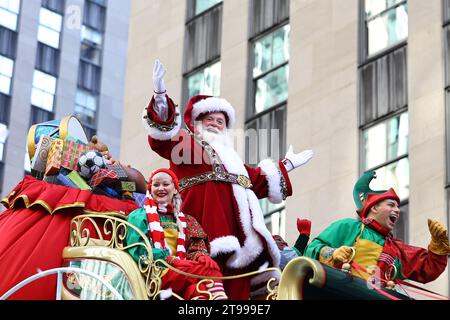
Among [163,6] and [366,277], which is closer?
[366,277]

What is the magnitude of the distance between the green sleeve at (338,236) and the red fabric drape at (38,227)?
1.94m

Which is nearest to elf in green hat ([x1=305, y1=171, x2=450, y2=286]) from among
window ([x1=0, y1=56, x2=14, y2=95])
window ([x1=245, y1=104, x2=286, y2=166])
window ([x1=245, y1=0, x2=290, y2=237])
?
window ([x1=245, y1=104, x2=286, y2=166])

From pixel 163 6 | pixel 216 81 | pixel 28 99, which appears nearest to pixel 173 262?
pixel 216 81

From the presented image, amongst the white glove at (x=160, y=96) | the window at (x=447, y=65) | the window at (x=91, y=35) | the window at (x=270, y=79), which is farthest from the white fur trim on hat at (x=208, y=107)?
the window at (x=91, y=35)

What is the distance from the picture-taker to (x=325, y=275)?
38.5ft

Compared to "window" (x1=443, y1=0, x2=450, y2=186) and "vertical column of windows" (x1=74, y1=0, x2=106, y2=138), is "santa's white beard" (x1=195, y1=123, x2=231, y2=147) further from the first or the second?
"vertical column of windows" (x1=74, y1=0, x2=106, y2=138)

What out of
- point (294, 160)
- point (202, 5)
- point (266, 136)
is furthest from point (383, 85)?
point (294, 160)

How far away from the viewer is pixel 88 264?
44.9 ft

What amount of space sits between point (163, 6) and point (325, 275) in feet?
73.2

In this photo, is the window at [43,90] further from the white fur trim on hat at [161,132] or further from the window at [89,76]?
the white fur trim on hat at [161,132]

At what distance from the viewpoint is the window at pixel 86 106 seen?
5734cm

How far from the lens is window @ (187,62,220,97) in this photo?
30.7m
